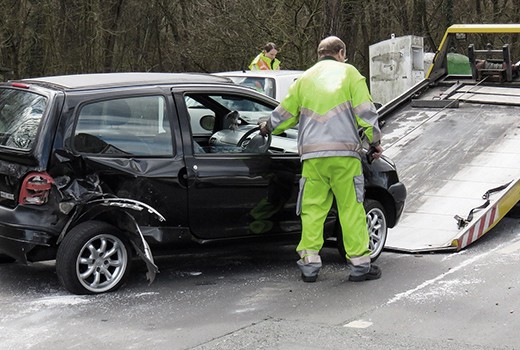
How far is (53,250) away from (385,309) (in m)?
2.41

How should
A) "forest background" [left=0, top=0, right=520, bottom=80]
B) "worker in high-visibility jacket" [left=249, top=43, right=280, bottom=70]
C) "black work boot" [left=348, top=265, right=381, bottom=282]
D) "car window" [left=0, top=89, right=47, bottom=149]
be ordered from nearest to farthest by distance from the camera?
"car window" [left=0, top=89, right=47, bottom=149]
"black work boot" [left=348, top=265, right=381, bottom=282]
"worker in high-visibility jacket" [left=249, top=43, right=280, bottom=70]
"forest background" [left=0, top=0, right=520, bottom=80]

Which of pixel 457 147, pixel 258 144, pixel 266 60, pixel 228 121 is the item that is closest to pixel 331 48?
pixel 258 144

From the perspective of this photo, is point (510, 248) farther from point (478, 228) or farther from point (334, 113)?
point (334, 113)

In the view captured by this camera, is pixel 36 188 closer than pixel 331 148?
Yes

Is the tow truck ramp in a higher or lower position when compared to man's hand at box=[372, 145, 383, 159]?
lower

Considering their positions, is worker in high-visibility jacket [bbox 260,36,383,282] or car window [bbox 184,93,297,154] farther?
car window [bbox 184,93,297,154]

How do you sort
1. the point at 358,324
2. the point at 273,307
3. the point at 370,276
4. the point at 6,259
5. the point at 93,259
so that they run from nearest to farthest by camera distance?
the point at 358,324 → the point at 273,307 → the point at 93,259 → the point at 370,276 → the point at 6,259

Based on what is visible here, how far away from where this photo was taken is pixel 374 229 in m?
8.09

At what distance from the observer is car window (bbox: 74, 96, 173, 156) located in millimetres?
6805

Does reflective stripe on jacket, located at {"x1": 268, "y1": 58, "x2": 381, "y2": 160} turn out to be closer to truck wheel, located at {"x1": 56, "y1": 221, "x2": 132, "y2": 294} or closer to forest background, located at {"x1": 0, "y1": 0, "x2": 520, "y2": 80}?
truck wheel, located at {"x1": 56, "y1": 221, "x2": 132, "y2": 294}

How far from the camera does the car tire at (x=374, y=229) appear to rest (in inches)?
316

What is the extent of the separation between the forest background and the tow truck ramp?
935 cm

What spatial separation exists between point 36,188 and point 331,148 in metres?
2.24

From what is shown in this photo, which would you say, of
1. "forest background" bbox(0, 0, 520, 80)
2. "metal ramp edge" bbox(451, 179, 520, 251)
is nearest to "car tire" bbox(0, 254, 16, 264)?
"metal ramp edge" bbox(451, 179, 520, 251)
